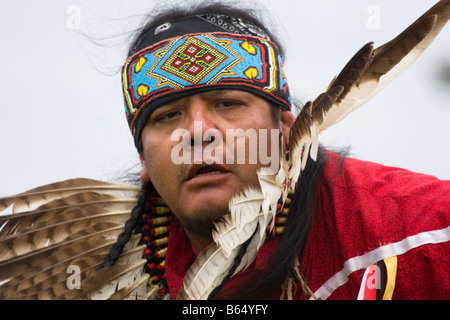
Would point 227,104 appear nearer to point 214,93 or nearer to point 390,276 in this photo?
A: point 214,93

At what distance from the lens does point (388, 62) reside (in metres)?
1.98

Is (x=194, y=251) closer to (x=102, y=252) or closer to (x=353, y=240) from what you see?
(x=102, y=252)

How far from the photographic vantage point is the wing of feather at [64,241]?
2.60 metres

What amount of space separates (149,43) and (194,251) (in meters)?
0.93

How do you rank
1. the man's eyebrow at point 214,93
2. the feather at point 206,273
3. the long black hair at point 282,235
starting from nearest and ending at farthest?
the feather at point 206,273, the long black hair at point 282,235, the man's eyebrow at point 214,93

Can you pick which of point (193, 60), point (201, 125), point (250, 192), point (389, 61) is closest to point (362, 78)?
point (389, 61)

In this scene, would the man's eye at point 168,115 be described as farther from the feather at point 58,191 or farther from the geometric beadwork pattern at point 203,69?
the feather at point 58,191

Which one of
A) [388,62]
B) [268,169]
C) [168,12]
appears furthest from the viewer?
[168,12]

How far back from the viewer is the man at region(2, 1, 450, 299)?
2.02m

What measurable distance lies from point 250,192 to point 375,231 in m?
0.45

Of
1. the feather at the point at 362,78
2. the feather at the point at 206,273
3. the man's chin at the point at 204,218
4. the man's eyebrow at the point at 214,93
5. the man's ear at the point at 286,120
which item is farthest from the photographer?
the man's ear at the point at 286,120

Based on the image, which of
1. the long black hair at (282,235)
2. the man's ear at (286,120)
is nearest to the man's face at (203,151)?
the man's ear at (286,120)

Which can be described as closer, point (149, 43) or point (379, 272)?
point (379, 272)
